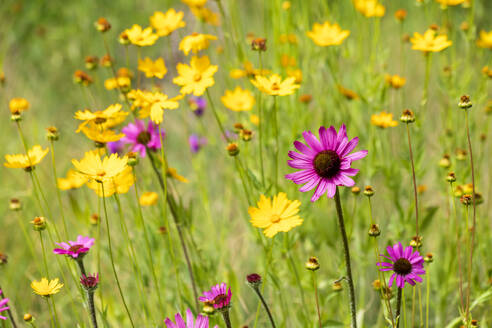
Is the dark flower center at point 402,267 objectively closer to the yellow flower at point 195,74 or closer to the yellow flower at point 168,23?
the yellow flower at point 195,74

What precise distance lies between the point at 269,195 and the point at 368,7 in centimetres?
90

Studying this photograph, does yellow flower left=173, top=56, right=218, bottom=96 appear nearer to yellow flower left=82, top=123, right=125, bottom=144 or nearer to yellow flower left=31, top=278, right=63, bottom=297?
yellow flower left=82, top=123, right=125, bottom=144

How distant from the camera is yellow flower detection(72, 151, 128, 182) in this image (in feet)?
3.21

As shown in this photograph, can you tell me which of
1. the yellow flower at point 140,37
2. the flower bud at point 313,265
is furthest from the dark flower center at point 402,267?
the yellow flower at point 140,37

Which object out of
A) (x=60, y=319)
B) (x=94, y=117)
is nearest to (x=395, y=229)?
(x=94, y=117)

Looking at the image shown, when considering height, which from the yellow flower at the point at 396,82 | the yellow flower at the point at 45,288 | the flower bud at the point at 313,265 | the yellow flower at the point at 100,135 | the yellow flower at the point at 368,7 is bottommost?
the flower bud at the point at 313,265

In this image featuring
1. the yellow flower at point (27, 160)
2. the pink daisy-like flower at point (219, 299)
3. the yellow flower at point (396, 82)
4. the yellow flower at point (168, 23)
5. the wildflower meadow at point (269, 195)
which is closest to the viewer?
the pink daisy-like flower at point (219, 299)

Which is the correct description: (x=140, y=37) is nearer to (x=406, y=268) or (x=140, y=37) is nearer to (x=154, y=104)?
(x=154, y=104)

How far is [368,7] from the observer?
5.90ft

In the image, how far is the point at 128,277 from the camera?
1.85 m

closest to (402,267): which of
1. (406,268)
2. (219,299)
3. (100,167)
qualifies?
(406,268)

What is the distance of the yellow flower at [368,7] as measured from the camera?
1.74 m

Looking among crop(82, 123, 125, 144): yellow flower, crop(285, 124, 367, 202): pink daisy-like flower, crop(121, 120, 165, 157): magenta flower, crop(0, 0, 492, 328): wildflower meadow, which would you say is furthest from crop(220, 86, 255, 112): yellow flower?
crop(285, 124, 367, 202): pink daisy-like flower

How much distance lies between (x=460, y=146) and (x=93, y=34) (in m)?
2.79
